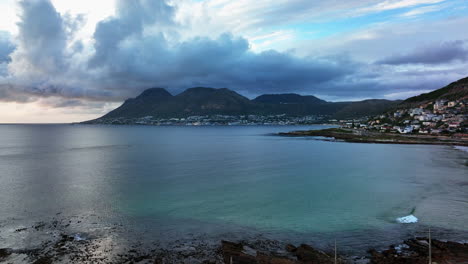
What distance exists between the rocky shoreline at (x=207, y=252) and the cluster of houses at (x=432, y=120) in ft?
416

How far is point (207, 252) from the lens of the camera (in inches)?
798

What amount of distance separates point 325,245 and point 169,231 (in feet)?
39.9

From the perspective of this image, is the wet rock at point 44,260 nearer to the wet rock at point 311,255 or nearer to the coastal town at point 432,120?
the wet rock at point 311,255

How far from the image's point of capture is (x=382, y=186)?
41250 mm

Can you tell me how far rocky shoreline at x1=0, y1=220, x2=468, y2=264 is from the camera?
1877 cm

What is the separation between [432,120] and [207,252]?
16727 centimetres

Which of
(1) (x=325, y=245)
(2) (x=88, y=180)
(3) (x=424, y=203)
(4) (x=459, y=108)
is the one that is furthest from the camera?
(4) (x=459, y=108)

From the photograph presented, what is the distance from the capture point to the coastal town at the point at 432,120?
129 metres

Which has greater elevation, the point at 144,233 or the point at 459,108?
the point at 459,108

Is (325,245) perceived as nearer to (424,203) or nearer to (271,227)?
(271,227)

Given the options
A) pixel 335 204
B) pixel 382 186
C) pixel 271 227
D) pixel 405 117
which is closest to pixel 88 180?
pixel 271 227

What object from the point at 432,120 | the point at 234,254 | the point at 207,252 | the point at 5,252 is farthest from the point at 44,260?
the point at 432,120

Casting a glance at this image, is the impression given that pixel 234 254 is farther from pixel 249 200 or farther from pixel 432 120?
pixel 432 120

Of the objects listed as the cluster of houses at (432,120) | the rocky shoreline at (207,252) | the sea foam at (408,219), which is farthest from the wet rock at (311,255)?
the cluster of houses at (432,120)
